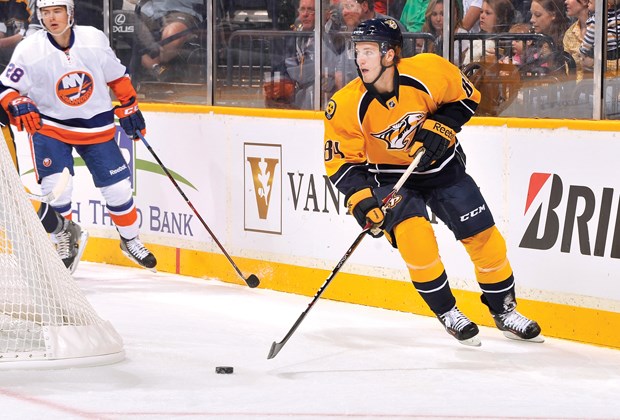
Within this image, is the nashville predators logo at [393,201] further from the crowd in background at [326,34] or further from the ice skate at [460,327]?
the crowd in background at [326,34]

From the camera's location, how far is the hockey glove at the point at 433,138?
14.9ft

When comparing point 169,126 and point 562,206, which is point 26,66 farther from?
point 562,206

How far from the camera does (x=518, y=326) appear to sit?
4.77 m

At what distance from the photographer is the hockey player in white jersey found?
6227 mm

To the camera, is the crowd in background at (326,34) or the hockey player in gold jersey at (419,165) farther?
the crowd in background at (326,34)

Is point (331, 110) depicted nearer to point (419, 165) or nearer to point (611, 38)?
point (419, 165)

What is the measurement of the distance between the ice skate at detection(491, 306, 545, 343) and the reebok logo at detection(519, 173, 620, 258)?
0.29 m

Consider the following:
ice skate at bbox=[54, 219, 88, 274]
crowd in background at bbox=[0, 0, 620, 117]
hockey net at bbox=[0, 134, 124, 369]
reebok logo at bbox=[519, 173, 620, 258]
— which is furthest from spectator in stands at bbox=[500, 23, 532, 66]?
ice skate at bbox=[54, 219, 88, 274]

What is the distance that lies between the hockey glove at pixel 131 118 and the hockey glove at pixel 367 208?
2.11m

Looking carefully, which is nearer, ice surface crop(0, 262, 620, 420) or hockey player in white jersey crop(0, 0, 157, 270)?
ice surface crop(0, 262, 620, 420)

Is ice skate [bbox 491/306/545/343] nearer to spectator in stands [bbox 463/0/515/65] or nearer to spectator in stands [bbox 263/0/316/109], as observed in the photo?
spectator in stands [bbox 463/0/515/65]

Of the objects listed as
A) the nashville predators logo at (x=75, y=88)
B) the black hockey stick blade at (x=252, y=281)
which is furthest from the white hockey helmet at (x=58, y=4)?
the black hockey stick blade at (x=252, y=281)

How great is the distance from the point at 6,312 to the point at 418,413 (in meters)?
1.50

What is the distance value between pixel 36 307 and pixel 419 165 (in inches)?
54.1
